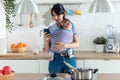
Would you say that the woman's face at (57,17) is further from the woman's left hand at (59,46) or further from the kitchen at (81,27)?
the kitchen at (81,27)

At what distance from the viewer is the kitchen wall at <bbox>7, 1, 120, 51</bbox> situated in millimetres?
4055

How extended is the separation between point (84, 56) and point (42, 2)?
1.02 meters

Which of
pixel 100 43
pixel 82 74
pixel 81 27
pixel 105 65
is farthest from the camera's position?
pixel 81 27

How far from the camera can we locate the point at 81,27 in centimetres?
410

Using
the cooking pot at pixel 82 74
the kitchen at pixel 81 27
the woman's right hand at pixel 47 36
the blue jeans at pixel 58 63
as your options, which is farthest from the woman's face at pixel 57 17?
Result: the kitchen at pixel 81 27

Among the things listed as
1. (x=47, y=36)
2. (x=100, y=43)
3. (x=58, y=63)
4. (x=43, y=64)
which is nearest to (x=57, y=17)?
(x=47, y=36)

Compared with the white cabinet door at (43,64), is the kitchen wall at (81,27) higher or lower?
higher

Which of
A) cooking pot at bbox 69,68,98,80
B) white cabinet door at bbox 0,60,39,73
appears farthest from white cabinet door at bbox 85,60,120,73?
cooking pot at bbox 69,68,98,80

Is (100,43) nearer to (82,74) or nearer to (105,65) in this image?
(105,65)

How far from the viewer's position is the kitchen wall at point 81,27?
4.05m

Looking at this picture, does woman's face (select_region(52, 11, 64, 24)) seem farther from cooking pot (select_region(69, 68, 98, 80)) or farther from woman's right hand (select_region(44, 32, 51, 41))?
cooking pot (select_region(69, 68, 98, 80))

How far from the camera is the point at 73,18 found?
4086mm

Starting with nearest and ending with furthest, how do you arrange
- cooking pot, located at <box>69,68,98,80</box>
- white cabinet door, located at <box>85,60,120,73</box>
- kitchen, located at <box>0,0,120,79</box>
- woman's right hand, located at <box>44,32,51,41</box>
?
cooking pot, located at <box>69,68,98,80</box>, woman's right hand, located at <box>44,32,51,41</box>, white cabinet door, located at <box>85,60,120,73</box>, kitchen, located at <box>0,0,120,79</box>

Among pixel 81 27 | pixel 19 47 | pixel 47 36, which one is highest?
pixel 81 27
